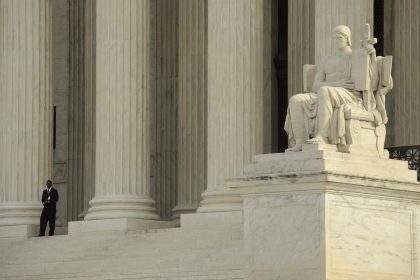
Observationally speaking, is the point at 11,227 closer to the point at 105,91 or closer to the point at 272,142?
the point at 105,91

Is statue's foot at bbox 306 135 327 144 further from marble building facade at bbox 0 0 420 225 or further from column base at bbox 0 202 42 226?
column base at bbox 0 202 42 226

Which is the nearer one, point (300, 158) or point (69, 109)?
point (300, 158)

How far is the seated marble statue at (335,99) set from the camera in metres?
58.6

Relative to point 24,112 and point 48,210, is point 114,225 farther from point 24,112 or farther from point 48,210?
point 24,112

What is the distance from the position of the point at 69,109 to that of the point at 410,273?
41773 mm

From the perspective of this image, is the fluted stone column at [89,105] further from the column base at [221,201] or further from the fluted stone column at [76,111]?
the column base at [221,201]

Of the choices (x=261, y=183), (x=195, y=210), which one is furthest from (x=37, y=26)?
(x=261, y=183)

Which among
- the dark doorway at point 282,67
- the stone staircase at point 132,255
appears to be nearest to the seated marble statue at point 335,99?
the stone staircase at point 132,255

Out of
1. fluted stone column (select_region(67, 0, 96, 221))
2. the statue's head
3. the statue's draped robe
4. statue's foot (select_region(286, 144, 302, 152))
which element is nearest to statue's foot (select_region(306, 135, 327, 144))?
the statue's draped robe

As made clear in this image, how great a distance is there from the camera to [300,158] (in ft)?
189

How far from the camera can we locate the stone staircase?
71.1m

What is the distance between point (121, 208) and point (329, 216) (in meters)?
25.6

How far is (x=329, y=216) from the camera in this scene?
186 ft

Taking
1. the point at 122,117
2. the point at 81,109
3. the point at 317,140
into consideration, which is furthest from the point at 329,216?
the point at 81,109
